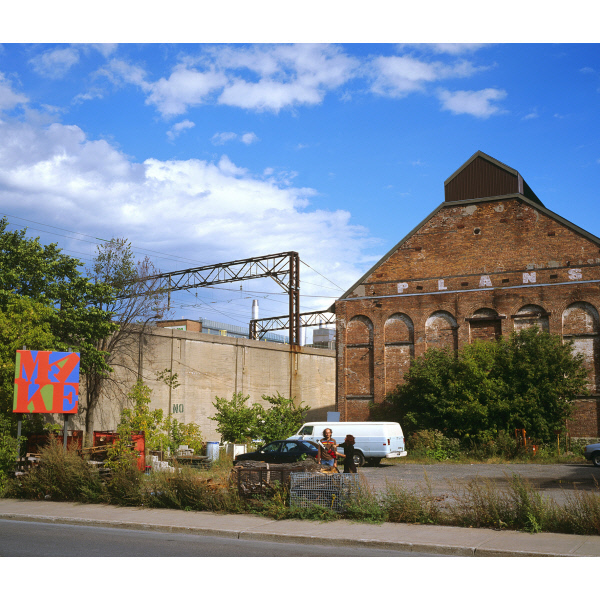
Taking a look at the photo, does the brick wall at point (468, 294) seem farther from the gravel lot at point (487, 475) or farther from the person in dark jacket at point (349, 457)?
the person in dark jacket at point (349, 457)

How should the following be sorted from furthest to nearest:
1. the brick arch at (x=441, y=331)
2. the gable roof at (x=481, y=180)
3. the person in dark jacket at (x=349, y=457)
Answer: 1. the gable roof at (x=481, y=180)
2. the brick arch at (x=441, y=331)
3. the person in dark jacket at (x=349, y=457)

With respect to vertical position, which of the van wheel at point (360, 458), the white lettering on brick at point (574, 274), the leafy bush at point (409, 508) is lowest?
the van wheel at point (360, 458)

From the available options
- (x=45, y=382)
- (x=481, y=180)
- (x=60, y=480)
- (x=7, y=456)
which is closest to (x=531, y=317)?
(x=481, y=180)

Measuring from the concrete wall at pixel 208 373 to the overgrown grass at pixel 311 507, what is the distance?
12.7 meters

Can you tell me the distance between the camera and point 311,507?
12156 millimetres

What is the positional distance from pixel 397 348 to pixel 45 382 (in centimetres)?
1979

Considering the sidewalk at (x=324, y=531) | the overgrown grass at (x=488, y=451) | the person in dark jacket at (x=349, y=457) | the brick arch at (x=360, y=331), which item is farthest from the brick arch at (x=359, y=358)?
the sidewalk at (x=324, y=531)

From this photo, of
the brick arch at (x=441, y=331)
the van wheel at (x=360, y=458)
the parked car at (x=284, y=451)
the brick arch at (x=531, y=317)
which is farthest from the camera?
the brick arch at (x=441, y=331)

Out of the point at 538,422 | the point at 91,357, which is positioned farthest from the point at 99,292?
the point at 538,422

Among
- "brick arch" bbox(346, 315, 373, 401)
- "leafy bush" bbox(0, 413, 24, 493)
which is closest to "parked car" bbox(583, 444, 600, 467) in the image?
"brick arch" bbox(346, 315, 373, 401)

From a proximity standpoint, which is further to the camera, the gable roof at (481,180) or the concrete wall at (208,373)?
the gable roof at (481,180)

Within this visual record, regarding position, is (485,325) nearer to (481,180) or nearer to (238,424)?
(481,180)

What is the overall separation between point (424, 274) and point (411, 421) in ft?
25.6

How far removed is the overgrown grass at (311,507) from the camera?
10375 millimetres
